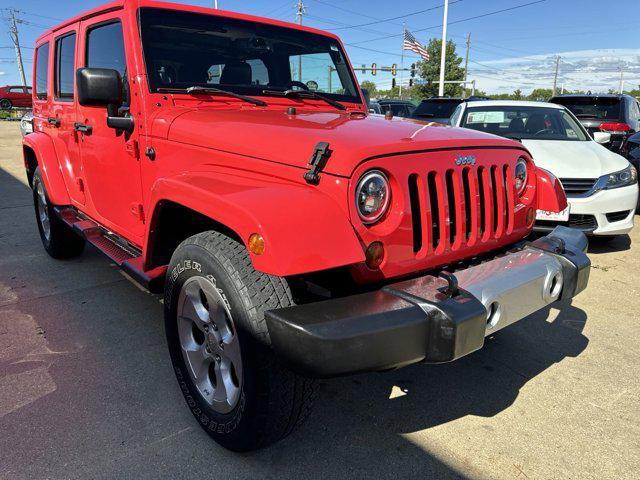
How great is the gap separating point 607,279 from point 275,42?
3624 mm

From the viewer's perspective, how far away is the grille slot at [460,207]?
2053mm

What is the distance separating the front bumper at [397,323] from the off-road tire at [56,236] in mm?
3597

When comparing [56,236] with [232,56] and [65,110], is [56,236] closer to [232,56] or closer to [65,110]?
[65,110]

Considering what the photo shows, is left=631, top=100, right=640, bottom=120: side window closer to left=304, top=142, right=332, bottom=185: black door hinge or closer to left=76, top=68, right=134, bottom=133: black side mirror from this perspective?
left=304, top=142, right=332, bottom=185: black door hinge

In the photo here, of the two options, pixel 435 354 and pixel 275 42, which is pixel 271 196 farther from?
pixel 275 42

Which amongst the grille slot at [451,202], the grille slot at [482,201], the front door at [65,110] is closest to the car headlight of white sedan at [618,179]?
the grille slot at [482,201]

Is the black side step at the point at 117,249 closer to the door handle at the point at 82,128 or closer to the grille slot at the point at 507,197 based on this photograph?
the door handle at the point at 82,128

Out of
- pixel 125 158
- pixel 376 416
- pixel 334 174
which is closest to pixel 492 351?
pixel 376 416

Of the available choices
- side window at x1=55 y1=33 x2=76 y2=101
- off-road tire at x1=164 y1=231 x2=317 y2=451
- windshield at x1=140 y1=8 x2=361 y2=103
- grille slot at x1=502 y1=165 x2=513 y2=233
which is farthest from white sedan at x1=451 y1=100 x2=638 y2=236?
side window at x1=55 y1=33 x2=76 y2=101

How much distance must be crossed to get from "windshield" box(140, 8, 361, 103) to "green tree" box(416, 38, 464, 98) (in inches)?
1969

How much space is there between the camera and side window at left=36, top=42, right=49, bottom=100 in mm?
4359

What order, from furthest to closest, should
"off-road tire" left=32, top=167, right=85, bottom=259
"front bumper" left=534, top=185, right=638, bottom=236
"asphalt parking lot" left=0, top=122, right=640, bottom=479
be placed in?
"front bumper" left=534, top=185, right=638, bottom=236
"off-road tire" left=32, top=167, right=85, bottom=259
"asphalt parking lot" left=0, top=122, right=640, bottom=479

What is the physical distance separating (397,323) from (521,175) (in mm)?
1467

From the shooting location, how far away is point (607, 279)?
4551 millimetres
